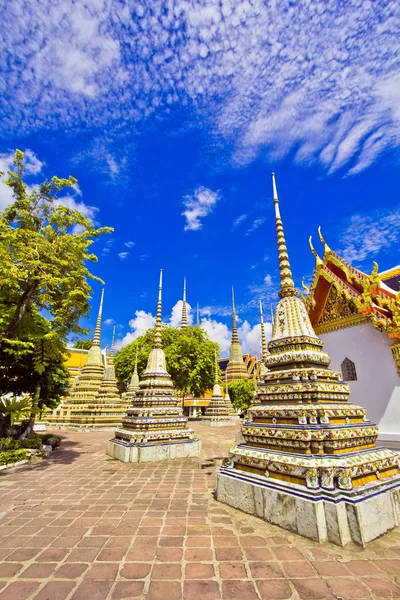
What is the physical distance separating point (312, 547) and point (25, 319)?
977 cm

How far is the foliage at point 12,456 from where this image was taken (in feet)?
28.3

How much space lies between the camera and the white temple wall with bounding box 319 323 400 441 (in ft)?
25.4

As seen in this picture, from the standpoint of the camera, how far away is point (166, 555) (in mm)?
3453

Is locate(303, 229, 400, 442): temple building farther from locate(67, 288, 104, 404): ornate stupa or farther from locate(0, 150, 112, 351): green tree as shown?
locate(67, 288, 104, 404): ornate stupa

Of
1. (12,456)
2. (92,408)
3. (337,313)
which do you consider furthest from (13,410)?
(92,408)

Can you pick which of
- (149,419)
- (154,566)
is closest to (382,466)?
(154,566)

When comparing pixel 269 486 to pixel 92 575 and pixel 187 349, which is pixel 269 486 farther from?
pixel 187 349

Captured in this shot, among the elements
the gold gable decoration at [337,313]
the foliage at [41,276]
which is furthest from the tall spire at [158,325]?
the gold gable decoration at [337,313]

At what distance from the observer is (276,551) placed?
11.5 feet

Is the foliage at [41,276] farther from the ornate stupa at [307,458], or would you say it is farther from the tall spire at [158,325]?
the ornate stupa at [307,458]

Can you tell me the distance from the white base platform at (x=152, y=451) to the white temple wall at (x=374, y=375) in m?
5.28

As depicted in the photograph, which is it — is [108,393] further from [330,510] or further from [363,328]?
[330,510]

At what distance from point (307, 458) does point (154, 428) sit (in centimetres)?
653

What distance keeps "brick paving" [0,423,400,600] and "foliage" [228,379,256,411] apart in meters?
28.7
